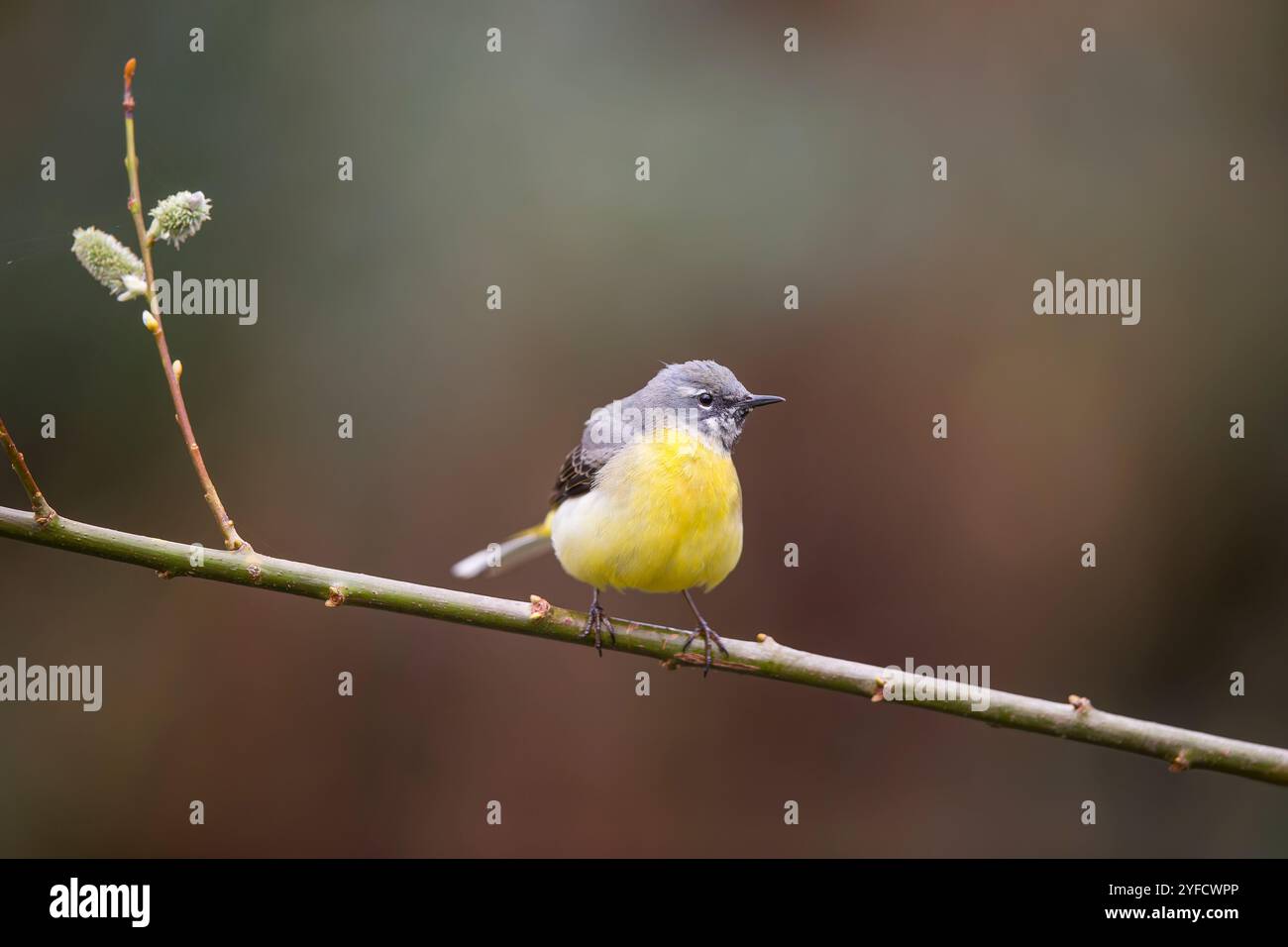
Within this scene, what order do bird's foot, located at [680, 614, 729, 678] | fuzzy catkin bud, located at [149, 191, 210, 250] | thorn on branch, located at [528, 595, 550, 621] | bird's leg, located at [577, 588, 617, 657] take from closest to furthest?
fuzzy catkin bud, located at [149, 191, 210, 250]
thorn on branch, located at [528, 595, 550, 621]
bird's foot, located at [680, 614, 729, 678]
bird's leg, located at [577, 588, 617, 657]

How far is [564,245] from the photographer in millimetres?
7496

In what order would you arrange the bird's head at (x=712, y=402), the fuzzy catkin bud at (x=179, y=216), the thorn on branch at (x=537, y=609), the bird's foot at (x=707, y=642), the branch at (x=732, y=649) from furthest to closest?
the bird's head at (x=712, y=402) → the bird's foot at (x=707, y=642) → the thorn on branch at (x=537, y=609) → the branch at (x=732, y=649) → the fuzzy catkin bud at (x=179, y=216)

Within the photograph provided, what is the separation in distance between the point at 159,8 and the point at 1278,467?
807cm

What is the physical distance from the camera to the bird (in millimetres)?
4281

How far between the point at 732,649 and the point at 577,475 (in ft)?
4.78

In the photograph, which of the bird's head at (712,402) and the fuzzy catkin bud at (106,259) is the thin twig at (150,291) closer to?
the fuzzy catkin bud at (106,259)

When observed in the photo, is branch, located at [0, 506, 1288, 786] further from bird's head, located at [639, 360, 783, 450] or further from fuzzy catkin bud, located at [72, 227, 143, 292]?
bird's head, located at [639, 360, 783, 450]

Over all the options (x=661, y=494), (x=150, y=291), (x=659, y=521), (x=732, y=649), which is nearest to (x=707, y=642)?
(x=732, y=649)

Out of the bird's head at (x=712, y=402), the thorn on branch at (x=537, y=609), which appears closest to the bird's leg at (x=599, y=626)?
the thorn on branch at (x=537, y=609)

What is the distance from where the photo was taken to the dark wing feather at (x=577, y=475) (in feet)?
15.6

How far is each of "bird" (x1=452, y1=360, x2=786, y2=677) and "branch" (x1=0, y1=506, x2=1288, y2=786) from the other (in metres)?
0.26

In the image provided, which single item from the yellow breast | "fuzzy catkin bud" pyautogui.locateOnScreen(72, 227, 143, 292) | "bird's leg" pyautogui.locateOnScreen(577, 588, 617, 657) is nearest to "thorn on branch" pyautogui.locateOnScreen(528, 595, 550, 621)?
"bird's leg" pyautogui.locateOnScreen(577, 588, 617, 657)

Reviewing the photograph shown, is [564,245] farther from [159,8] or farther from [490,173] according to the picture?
[159,8]

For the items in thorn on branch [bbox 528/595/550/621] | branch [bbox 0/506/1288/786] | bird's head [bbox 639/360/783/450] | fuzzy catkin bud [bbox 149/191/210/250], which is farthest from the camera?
bird's head [bbox 639/360/783/450]
